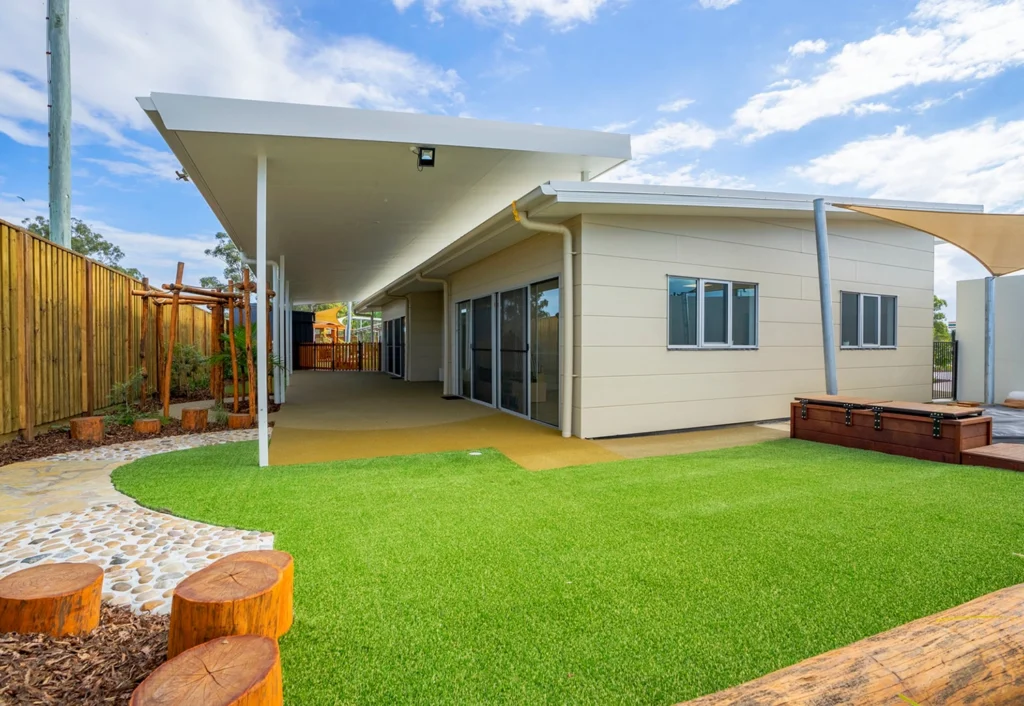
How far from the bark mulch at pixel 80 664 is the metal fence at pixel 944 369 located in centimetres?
1178

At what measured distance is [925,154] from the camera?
11016mm

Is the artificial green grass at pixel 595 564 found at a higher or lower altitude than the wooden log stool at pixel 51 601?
lower

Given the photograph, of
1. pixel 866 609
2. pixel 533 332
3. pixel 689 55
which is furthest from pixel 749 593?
pixel 689 55

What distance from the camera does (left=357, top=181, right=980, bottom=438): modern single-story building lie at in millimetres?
6211

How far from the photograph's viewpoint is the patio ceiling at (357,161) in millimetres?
4172

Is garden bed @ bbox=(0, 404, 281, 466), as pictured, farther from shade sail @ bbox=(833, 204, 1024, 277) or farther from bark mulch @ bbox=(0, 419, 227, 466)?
shade sail @ bbox=(833, 204, 1024, 277)

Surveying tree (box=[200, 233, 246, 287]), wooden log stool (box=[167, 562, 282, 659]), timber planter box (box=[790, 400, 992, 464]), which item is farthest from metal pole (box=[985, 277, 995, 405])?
tree (box=[200, 233, 246, 287])

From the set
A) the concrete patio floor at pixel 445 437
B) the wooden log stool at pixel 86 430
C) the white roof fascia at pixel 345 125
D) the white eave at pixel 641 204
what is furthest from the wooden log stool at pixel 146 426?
the white eave at pixel 641 204

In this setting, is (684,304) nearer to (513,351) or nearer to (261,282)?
(513,351)

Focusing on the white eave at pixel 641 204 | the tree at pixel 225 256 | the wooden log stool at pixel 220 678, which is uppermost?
the tree at pixel 225 256

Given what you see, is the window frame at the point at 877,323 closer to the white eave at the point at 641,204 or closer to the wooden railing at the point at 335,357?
the white eave at the point at 641,204

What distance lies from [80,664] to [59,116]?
33.4ft

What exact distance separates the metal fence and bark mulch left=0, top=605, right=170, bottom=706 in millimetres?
11783

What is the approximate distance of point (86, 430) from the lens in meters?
6.01
